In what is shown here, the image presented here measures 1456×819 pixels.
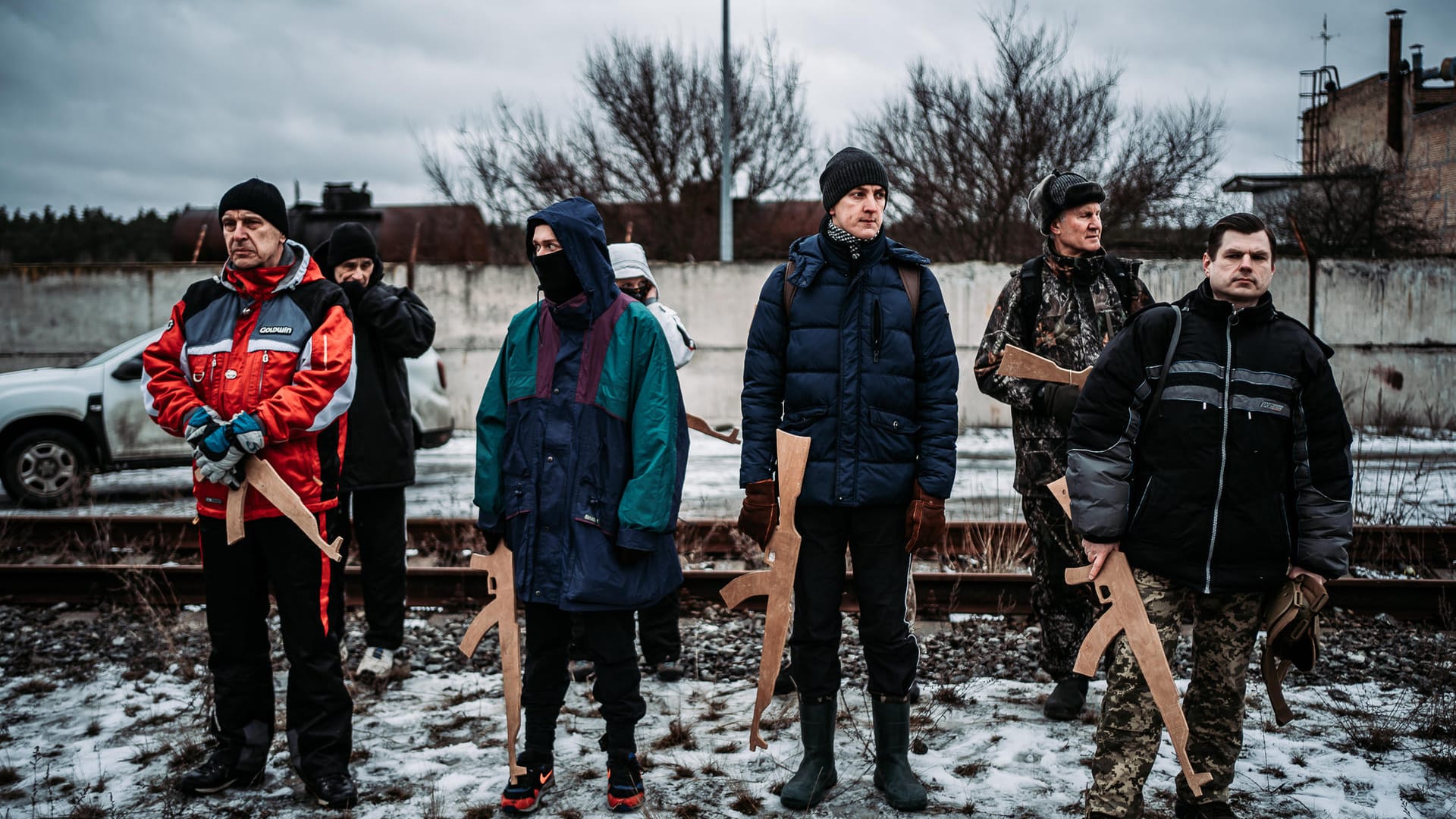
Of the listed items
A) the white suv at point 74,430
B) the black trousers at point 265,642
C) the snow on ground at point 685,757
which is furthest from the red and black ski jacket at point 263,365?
the white suv at point 74,430

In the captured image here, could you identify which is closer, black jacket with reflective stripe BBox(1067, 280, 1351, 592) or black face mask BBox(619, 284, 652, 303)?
black jacket with reflective stripe BBox(1067, 280, 1351, 592)

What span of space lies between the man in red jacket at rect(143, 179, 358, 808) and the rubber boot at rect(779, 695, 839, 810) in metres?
1.53

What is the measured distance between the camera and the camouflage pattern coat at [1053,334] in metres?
3.79

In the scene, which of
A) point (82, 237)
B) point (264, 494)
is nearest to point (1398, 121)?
point (264, 494)

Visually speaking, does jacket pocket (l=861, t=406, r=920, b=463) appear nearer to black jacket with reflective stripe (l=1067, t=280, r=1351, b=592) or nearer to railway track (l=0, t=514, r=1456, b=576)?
black jacket with reflective stripe (l=1067, t=280, r=1351, b=592)

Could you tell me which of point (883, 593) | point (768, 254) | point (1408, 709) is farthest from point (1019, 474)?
point (768, 254)

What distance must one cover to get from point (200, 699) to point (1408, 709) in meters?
5.03

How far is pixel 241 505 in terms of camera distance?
10.3 feet

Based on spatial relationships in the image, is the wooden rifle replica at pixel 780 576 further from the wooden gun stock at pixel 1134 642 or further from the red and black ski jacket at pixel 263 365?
the red and black ski jacket at pixel 263 365

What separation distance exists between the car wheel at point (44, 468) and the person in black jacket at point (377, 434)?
19.1 feet

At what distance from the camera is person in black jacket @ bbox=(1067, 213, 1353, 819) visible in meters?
2.66

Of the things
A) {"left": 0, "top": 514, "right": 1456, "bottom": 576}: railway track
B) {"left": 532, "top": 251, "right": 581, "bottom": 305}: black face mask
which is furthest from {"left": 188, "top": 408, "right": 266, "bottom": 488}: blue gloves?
{"left": 0, "top": 514, "right": 1456, "bottom": 576}: railway track

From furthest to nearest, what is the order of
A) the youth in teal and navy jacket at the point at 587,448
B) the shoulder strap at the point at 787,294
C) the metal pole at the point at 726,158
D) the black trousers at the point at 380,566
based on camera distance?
the metal pole at the point at 726,158 < the black trousers at the point at 380,566 < the shoulder strap at the point at 787,294 < the youth in teal and navy jacket at the point at 587,448

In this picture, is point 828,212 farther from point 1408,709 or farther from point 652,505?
point 1408,709
